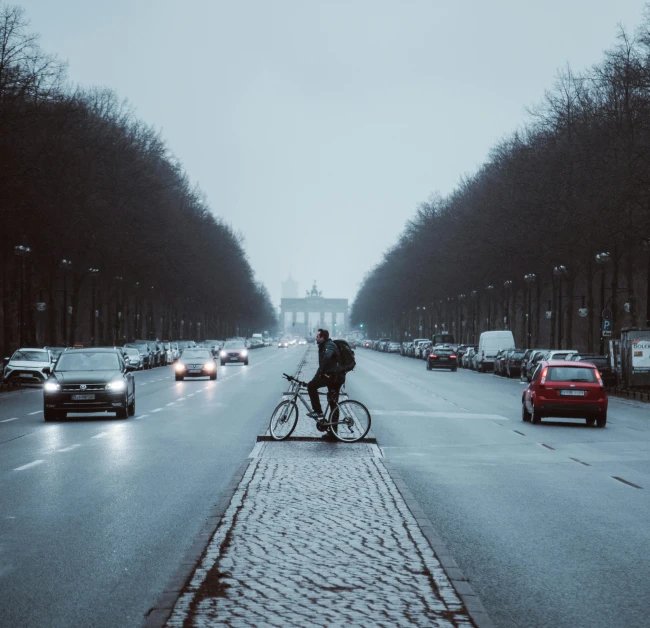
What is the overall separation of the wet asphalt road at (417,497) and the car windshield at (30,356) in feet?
66.7

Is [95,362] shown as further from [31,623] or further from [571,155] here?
[571,155]

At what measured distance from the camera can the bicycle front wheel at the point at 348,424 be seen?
20.0 metres

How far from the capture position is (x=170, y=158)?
7800 cm

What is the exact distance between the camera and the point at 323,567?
27.5 feet

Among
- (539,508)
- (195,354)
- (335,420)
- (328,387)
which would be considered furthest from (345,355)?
(195,354)

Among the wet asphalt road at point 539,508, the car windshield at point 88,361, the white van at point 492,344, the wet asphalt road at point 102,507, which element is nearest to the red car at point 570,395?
the wet asphalt road at point 539,508

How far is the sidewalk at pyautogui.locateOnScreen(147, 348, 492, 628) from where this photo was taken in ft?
22.4

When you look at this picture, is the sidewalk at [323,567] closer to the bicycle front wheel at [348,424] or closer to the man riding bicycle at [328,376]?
the bicycle front wheel at [348,424]

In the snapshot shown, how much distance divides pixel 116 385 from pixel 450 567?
1959cm

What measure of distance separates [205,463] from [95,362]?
12.0 metres

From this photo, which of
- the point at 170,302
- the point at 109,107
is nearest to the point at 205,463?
the point at 109,107

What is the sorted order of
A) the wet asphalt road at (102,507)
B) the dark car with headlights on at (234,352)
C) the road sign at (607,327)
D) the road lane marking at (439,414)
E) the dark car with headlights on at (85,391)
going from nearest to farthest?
the wet asphalt road at (102,507), the dark car with headlights on at (85,391), the road lane marking at (439,414), the road sign at (607,327), the dark car with headlights on at (234,352)

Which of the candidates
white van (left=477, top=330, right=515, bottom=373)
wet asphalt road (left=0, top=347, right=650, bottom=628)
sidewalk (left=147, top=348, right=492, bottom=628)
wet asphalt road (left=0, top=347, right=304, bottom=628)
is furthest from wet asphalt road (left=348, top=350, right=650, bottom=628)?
white van (left=477, top=330, right=515, bottom=373)

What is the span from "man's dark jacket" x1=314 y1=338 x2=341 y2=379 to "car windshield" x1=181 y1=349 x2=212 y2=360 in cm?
3426
